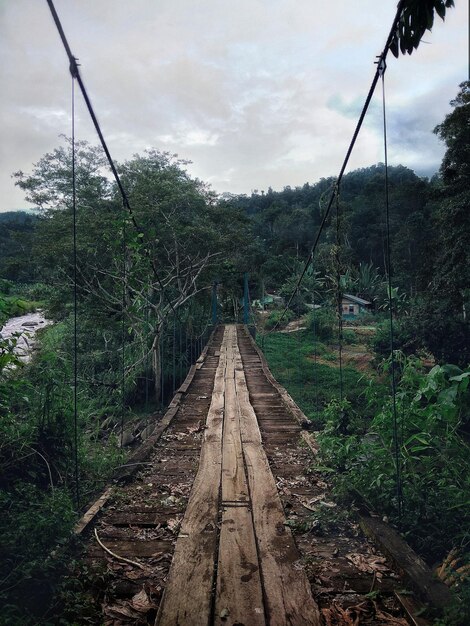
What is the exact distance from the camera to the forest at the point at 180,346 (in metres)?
1.75

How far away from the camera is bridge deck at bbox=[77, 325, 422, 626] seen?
1.26 meters

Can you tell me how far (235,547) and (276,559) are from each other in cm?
15

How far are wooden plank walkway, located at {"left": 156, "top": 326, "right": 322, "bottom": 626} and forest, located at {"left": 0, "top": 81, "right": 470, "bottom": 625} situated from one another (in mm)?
349

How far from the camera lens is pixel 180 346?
7.80 meters

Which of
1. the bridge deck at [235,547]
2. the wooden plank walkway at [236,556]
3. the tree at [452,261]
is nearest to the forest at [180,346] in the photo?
the tree at [452,261]

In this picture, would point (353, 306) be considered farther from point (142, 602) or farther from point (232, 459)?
point (142, 602)

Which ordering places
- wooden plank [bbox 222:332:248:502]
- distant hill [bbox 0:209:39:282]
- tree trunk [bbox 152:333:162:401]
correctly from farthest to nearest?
distant hill [bbox 0:209:39:282] → tree trunk [bbox 152:333:162:401] → wooden plank [bbox 222:332:248:502]

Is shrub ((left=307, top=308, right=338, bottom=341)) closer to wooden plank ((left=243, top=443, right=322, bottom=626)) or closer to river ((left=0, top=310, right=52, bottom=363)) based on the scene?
river ((left=0, top=310, right=52, bottom=363))

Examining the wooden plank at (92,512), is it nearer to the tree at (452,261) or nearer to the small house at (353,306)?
the tree at (452,261)

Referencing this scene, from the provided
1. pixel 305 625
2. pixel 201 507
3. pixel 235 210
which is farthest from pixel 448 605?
pixel 235 210

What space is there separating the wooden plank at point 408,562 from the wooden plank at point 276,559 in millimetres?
291

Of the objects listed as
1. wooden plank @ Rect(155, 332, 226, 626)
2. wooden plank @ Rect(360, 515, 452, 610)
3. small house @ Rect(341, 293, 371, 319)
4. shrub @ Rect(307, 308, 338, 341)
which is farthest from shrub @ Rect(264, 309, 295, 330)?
wooden plank @ Rect(360, 515, 452, 610)

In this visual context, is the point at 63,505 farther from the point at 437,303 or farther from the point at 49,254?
the point at 49,254

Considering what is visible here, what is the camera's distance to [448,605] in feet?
3.92
